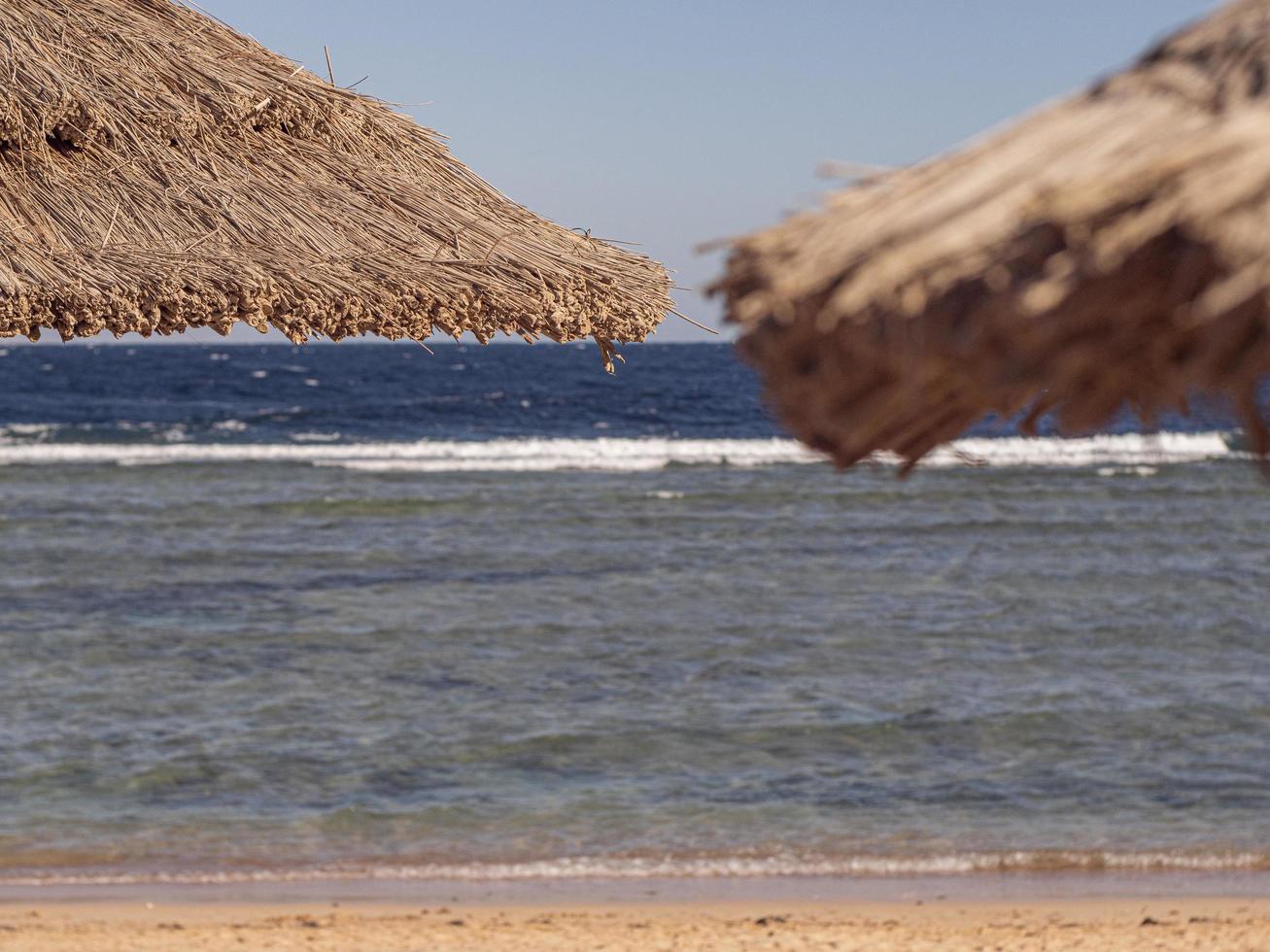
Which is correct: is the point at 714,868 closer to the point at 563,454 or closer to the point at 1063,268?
the point at 1063,268

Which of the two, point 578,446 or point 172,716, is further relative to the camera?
point 578,446

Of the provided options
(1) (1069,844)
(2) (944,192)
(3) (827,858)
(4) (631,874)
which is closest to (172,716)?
(4) (631,874)

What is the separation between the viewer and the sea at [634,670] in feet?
19.4

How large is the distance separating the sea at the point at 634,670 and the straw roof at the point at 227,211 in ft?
4.73

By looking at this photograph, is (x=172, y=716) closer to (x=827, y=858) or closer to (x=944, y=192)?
(x=827, y=858)

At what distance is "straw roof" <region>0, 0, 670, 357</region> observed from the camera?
3299 mm

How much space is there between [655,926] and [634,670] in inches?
150

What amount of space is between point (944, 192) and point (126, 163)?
2.63 m

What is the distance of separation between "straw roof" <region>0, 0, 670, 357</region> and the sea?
4.73ft

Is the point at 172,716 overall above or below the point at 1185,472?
below

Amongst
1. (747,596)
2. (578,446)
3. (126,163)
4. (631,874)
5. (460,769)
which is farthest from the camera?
(578,446)

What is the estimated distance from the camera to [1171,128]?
141 centimetres

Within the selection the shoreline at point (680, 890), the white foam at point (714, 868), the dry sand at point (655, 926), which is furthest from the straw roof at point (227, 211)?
the white foam at point (714, 868)

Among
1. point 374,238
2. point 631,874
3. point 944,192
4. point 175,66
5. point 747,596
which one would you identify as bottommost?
point 631,874
